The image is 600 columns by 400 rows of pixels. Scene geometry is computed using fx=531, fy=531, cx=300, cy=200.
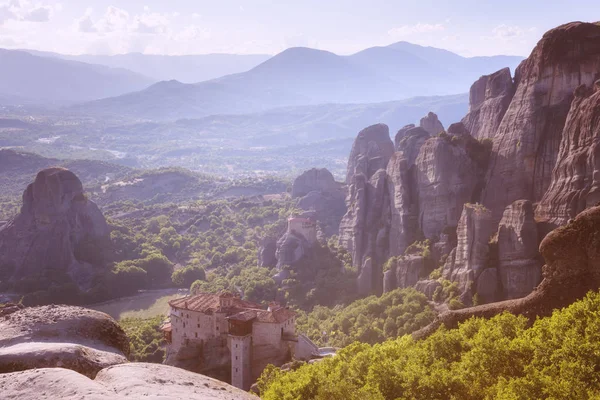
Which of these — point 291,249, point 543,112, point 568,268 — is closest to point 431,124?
point 291,249

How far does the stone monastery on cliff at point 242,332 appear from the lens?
134 feet

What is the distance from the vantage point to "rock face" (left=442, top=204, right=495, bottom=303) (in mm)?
43250

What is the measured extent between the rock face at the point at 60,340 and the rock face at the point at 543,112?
38.3 meters

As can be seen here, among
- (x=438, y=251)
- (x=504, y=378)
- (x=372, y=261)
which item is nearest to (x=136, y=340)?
(x=372, y=261)

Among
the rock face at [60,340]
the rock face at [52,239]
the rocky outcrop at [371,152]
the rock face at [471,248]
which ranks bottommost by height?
the rock face at [52,239]

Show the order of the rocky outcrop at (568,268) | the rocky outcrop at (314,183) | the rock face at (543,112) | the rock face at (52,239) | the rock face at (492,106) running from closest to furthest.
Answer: the rocky outcrop at (568,268)
the rock face at (543,112)
the rock face at (492,106)
the rock face at (52,239)
the rocky outcrop at (314,183)

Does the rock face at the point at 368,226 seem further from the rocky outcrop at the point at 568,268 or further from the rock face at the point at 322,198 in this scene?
the rocky outcrop at the point at 568,268

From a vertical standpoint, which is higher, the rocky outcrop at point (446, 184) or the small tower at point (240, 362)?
the rocky outcrop at point (446, 184)

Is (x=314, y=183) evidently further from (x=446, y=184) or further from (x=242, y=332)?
(x=242, y=332)

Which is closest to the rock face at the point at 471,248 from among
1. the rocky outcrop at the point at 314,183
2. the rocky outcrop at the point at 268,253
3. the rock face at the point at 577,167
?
the rock face at the point at 577,167

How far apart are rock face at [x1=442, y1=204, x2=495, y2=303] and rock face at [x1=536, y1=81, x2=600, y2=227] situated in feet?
14.2

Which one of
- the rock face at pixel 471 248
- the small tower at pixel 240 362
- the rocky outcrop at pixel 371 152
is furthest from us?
the rocky outcrop at pixel 371 152

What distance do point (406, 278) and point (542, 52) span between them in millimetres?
24607

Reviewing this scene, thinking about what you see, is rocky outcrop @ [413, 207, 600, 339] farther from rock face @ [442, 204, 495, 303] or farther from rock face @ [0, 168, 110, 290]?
rock face @ [0, 168, 110, 290]
